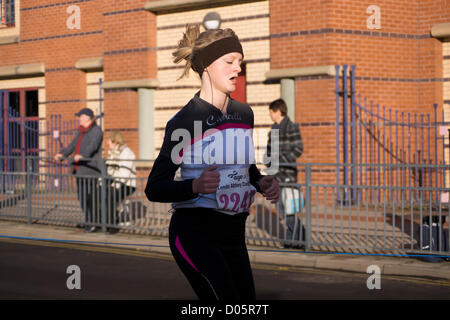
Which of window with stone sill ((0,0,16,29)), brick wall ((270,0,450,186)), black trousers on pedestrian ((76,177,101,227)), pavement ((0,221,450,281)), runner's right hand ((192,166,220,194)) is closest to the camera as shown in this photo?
runner's right hand ((192,166,220,194))

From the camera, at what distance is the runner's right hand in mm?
3889

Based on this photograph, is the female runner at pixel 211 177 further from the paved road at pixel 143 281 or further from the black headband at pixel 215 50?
the paved road at pixel 143 281

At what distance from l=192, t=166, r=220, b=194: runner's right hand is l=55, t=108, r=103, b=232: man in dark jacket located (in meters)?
8.92

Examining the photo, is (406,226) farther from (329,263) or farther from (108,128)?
(108,128)

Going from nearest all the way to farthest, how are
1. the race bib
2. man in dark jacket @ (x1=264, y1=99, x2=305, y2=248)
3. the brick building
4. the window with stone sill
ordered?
1. the race bib
2. man in dark jacket @ (x1=264, y1=99, x2=305, y2=248)
3. the brick building
4. the window with stone sill

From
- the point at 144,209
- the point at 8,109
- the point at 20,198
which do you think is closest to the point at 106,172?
the point at 144,209

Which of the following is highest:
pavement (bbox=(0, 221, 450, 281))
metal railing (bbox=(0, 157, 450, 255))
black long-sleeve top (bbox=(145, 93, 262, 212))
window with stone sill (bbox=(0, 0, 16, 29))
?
window with stone sill (bbox=(0, 0, 16, 29))

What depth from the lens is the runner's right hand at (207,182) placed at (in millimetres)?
3889

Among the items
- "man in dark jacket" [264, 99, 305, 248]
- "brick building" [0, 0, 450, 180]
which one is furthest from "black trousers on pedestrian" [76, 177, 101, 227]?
"brick building" [0, 0, 450, 180]

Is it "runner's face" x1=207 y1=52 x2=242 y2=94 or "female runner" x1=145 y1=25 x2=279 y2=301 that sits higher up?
"runner's face" x1=207 y1=52 x2=242 y2=94

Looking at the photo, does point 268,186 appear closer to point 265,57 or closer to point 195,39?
point 195,39

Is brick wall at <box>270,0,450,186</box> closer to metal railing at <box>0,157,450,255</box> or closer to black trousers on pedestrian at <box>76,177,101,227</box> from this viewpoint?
metal railing at <box>0,157,450,255</box>

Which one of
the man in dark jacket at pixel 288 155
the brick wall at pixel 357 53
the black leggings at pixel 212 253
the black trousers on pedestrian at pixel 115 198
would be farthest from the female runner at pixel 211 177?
the brick wall at pixel 357 53

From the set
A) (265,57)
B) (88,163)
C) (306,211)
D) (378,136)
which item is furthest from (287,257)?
(265,57)
